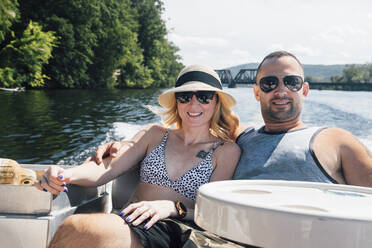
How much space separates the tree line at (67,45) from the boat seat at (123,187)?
1827cm

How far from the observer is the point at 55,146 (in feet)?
26.9

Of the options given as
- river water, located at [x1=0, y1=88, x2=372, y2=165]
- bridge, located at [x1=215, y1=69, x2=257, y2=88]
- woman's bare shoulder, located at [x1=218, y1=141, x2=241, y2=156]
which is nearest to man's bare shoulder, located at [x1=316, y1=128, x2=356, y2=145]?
woman's bare shoulder, located at [x1=218, y1=141, x2=241, y2=156]

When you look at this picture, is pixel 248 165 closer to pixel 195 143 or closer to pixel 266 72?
pixel 195 143

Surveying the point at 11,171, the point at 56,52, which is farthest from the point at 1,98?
the point at 11,171

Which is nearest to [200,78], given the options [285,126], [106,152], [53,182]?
[285,126]

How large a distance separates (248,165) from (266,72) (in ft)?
1.84

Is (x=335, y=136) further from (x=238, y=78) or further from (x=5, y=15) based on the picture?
(x=238, y=78)

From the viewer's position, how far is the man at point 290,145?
6.05 ft

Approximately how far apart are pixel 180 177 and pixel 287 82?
786 mm

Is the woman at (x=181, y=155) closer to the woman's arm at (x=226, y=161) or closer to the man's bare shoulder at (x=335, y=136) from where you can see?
the woman's arm at (x=226, y=161)

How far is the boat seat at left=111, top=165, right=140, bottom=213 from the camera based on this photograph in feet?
7.47

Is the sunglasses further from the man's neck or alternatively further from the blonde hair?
the man's neck

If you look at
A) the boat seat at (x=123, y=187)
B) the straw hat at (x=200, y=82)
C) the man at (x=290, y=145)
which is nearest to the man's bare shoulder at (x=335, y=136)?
the man at (x=290, y=145)

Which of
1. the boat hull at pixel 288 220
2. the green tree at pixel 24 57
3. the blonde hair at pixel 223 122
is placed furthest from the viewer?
the green tree at pixel 24 57
